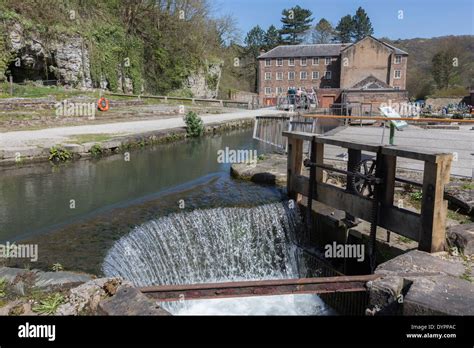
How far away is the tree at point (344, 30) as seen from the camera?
92.0 meters

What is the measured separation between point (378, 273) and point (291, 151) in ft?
15.6

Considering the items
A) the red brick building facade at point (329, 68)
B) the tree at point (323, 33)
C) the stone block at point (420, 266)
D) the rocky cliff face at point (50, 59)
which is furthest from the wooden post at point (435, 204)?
the tree at point (323, 33)

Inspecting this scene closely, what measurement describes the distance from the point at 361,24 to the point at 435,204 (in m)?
94.9

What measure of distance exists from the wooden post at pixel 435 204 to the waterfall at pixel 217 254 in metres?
2.17

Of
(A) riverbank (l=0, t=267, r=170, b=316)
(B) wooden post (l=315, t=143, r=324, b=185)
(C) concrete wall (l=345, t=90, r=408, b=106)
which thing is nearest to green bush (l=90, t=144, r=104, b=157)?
(B) wooden post (l=315, t=143, r=324, b=185)

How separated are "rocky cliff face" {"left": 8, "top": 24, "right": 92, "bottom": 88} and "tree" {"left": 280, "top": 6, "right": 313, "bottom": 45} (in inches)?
2267

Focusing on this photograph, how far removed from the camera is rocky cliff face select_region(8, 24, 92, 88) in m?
28.3

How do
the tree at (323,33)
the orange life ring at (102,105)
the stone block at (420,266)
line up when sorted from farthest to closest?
the tree at (323,33) < the orange life ring at (102,105) < the stone block at (420,266)

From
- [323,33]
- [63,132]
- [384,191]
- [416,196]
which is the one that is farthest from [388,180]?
[323,33]

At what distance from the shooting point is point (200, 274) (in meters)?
7.49

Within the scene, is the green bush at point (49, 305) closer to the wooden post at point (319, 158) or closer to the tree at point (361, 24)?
the wooden post at point (319, 158)

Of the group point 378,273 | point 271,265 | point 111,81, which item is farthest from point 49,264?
point 111,81

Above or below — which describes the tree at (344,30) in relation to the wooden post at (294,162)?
above

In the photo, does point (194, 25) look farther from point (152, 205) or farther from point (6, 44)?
point (152, 205)
